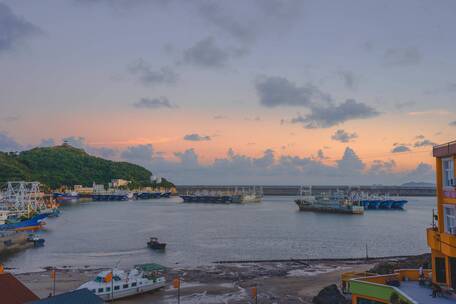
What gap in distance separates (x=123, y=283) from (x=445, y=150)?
21.3 meters

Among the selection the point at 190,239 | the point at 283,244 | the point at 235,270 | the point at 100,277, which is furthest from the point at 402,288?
the point at 190,239

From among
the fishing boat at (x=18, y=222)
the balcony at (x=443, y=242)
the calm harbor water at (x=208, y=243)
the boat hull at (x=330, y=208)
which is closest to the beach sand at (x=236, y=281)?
the calm harbor water at (x=208, y=243)

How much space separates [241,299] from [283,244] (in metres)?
28.2

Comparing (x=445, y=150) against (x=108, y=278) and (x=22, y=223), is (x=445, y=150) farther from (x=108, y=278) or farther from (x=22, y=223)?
(x=22, y=223)

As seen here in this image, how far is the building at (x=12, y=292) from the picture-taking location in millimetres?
16969

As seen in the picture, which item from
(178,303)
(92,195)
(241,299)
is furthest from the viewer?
(92,195)

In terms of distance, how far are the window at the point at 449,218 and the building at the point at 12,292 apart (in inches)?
607

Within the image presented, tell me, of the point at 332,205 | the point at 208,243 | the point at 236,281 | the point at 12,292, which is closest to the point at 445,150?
the point at 12,292

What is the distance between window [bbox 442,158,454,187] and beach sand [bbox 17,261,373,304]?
1476 cm

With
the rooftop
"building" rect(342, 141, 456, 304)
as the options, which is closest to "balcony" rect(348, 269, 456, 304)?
"building" rect(342, 141, 456, 304)

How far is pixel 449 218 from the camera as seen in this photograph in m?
15.0

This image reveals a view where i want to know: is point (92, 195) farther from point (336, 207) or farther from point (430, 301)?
point (430, 301)

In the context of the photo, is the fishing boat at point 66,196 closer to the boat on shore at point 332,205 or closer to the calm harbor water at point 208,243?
the boat on shore at point 332,205

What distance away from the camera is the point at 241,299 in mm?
28297
